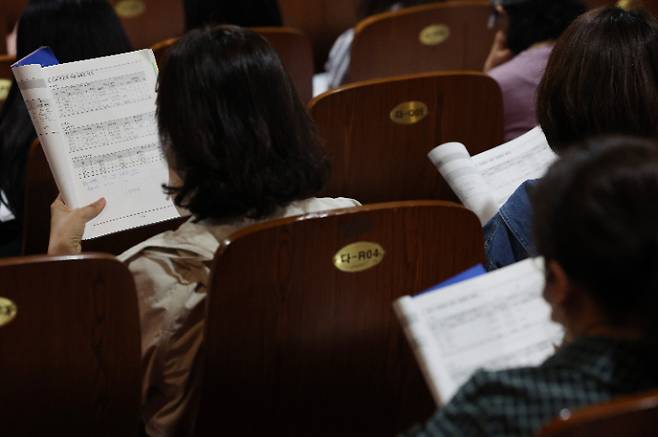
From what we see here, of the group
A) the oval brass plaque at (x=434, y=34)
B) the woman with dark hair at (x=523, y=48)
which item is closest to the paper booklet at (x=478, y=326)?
the woman with dark hair at (x=523, y=48)

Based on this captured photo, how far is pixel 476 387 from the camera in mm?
1026

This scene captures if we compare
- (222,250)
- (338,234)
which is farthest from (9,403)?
(338,234)

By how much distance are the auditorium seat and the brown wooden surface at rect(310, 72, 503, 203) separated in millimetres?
777

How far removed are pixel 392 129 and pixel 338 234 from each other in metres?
0.73

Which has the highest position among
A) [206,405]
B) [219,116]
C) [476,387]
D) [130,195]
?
[219,116]

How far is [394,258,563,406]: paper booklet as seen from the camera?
1.14 meters

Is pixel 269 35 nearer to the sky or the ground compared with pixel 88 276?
nearer to the ground

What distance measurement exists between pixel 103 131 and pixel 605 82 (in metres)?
0.83

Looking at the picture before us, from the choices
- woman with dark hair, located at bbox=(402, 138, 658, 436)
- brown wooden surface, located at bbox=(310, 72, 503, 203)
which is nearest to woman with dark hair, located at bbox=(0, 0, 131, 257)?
brown wooden surface, located at bbox=(310, 72, 503, 203)

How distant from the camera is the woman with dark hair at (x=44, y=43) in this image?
2049 millimetres

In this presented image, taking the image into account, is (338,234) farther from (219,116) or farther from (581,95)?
(581,95)

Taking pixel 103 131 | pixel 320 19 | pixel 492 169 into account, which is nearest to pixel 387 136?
pixel 492 169

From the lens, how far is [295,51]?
7.97 feet

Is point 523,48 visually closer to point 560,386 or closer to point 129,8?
point 129,8
